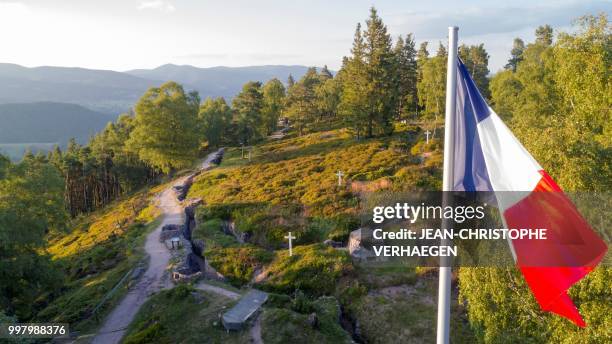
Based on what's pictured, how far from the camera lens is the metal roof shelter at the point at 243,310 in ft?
46.8

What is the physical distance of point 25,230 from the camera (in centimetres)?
2231

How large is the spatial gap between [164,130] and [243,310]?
3758 centimetres

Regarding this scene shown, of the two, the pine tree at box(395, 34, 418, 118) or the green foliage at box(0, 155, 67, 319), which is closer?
the green foliage at box(0, 155, 67, 319)

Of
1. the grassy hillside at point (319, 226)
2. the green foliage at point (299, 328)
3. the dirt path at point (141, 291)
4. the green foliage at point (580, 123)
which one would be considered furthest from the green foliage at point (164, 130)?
the green foliage at point (580, 123)

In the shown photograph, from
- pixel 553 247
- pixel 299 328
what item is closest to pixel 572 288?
pixel 553 247

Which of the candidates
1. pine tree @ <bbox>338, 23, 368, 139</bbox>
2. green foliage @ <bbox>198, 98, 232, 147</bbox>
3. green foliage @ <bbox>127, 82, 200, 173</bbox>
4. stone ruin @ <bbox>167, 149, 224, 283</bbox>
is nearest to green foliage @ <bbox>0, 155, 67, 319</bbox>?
stone ruin @ <bbox>167, 149, 224, 283</bbox>

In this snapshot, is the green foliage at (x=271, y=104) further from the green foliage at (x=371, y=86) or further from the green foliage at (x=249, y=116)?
the green foliage at (x=371, y=86)

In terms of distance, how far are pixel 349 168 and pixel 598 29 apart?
2514cm

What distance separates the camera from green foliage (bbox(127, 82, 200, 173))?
153 ft

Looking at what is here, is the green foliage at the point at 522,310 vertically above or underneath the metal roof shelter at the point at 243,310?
above

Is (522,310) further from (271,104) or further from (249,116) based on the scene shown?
(271,104)

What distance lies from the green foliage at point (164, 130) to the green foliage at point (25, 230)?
732 inches

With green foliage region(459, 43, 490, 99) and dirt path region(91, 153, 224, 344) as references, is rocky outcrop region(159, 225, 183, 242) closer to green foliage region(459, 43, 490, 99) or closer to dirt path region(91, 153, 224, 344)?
dirt path region(91, 153, 224, 344)

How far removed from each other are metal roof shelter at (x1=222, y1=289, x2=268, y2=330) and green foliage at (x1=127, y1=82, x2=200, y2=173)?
3574 cm
